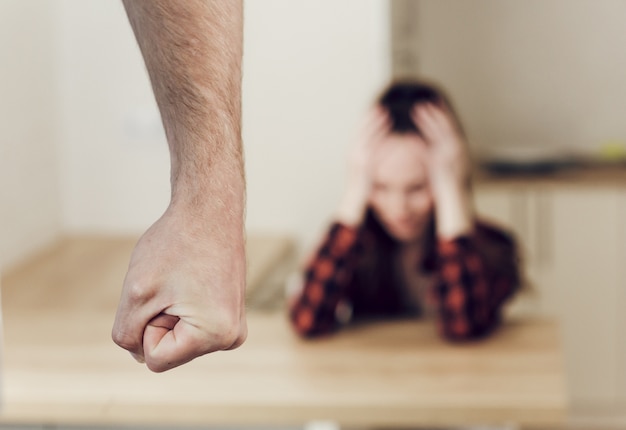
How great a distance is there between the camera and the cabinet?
8.23ft

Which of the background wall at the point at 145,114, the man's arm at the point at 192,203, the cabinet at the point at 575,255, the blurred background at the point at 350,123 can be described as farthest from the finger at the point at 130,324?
the cabinet at the point at 575,255

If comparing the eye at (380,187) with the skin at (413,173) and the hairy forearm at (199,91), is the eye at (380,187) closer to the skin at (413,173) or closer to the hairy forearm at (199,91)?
the skin at (413,173)

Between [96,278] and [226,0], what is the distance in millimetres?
1554

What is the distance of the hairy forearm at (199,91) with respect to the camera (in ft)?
0.89

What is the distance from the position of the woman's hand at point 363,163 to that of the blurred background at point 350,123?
0.22 meters

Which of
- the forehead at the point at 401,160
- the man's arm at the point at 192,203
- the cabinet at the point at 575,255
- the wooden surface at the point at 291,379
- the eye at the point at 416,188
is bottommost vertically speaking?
the cabinet at the point at 575,255

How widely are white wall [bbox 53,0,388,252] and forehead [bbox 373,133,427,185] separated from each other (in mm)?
458

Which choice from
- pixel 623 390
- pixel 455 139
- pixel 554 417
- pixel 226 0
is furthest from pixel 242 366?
pixel 623 390

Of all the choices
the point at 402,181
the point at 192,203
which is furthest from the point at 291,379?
the point at 192,203

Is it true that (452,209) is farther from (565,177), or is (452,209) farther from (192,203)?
(192,203)

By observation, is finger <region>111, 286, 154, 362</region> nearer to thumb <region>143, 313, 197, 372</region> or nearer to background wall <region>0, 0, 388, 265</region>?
Answer: thumb <region>143, 313, 197, 372</region>

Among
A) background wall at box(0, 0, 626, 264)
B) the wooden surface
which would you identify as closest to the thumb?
the wooden surface

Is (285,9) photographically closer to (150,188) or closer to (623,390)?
(150,188)

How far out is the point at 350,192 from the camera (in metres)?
1.64
